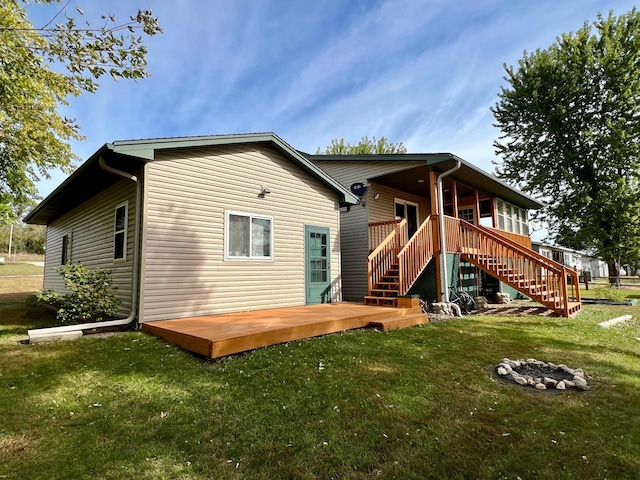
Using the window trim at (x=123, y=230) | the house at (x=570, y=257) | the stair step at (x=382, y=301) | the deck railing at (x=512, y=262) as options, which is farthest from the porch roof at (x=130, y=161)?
the house at (x=570, y=257)

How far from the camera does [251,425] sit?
273 cm

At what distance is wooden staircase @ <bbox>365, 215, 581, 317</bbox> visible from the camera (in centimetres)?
823

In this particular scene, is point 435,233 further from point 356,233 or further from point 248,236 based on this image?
point 248,236

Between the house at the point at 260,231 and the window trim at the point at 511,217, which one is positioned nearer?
the house at the point at 260,231

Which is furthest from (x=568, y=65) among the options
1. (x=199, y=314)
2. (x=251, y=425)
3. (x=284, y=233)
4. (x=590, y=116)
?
(x=251, y=425)

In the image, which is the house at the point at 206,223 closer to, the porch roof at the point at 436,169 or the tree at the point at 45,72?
the tree at the point at 45,72

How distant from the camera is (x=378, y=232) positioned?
1032 centimetres

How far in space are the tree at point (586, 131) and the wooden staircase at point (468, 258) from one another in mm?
12081

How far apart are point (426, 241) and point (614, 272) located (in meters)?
16.9

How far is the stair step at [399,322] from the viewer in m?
6.31

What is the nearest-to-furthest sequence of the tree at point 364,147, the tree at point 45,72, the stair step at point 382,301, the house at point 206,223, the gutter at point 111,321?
the tree at point 45,72
the gutter at point 111,321
the house at point 206,223
the stair step at point 382,301
the tree at point 364,147

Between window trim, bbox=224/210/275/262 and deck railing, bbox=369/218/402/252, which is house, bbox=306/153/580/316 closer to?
deck railing, bbox=369/218/402/252

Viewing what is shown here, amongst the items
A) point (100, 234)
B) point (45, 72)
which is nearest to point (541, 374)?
point (100, 234)

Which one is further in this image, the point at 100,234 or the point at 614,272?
Answer: the point at 614,272
